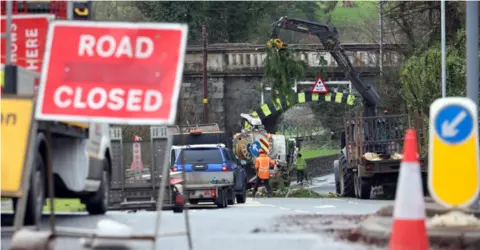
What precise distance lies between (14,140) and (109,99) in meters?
2.78

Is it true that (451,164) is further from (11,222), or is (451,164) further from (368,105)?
(368,105)

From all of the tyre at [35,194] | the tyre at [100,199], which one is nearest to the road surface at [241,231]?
the tyre at [100,199]

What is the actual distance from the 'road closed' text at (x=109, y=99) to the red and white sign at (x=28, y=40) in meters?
5.94

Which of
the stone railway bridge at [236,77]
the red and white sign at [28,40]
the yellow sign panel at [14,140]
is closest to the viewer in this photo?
the yellow sign panel at [14,140]

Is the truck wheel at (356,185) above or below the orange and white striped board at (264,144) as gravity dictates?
below

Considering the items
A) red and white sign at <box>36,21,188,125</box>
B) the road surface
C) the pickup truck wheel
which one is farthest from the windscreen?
red and white sign at <box>36,21,188,125</box>

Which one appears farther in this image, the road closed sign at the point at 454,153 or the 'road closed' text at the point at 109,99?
the road closed sign at the point at 454,153

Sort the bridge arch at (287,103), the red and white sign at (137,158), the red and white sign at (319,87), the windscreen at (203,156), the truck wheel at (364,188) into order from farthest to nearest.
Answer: the bridge arch at (287,103) → the red and white sign at (319,87) → the truck wheel at (364,188) → the windscreen at (203,156) → the red and white sign at (137,158)

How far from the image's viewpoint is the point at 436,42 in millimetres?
42656

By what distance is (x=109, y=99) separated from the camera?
9.49 m

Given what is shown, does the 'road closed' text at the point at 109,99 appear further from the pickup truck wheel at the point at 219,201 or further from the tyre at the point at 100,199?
the pickup truck wheel at the point at 219,201

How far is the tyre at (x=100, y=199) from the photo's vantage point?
17.7 m

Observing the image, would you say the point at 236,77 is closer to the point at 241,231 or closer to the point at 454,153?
the point at 241,231

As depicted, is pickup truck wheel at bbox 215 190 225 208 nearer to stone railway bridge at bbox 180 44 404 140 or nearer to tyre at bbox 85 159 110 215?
tyre at bbox 85 159 110 215
